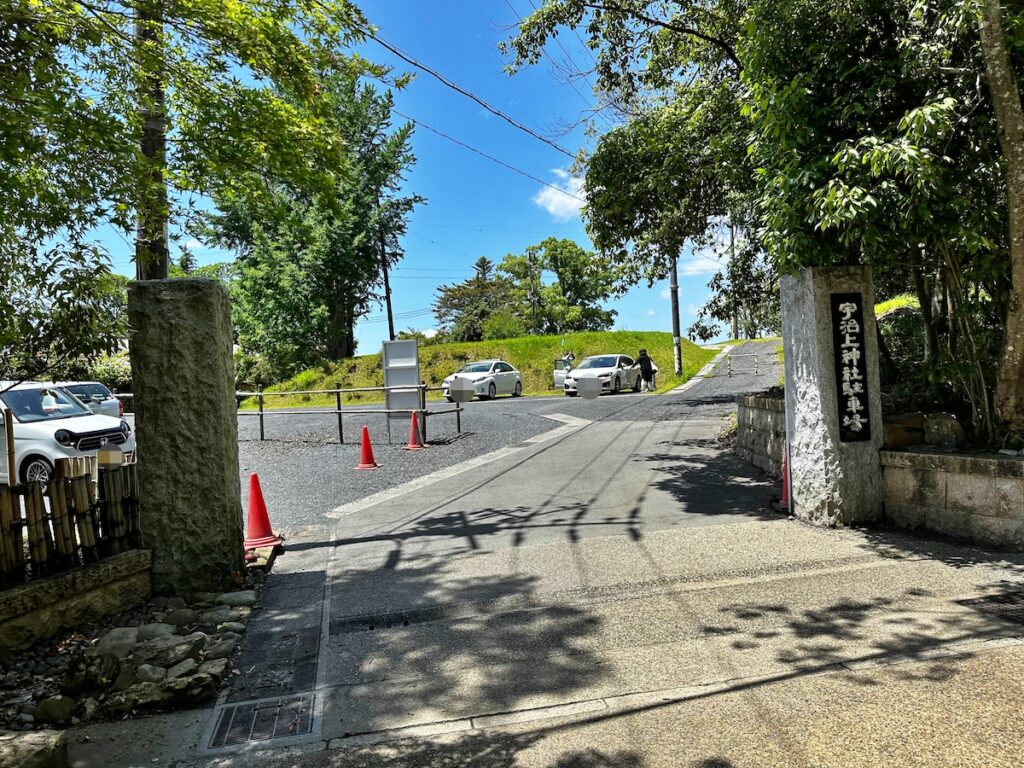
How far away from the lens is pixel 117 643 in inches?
154

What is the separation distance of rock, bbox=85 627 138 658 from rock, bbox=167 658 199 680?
14.2 inches

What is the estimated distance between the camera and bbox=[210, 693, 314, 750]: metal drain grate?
314 centimetres

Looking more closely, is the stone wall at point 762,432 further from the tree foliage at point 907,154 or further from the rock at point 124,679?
the rock at point 124,679

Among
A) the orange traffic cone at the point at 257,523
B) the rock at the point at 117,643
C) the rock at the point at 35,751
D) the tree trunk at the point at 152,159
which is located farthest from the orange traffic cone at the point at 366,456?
the rock at the point at 35,751

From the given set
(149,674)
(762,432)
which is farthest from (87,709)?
(762,432)

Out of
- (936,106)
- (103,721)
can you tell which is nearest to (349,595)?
(103,721)

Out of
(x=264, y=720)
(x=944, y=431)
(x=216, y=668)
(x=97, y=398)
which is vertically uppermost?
(x=97, y=398)

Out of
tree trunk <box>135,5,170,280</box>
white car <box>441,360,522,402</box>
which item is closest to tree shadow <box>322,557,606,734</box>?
tree trunk <box>135,5,170,280</box>

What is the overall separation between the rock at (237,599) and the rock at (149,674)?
3.87 feet

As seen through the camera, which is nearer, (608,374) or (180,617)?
(180,617)

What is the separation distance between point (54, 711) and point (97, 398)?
10.5 metres

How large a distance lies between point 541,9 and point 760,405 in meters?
5.80

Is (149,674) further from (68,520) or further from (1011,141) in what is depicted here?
(1011,141)

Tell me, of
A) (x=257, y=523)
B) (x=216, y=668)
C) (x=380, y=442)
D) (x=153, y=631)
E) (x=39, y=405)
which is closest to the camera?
(x=216, y=668)
